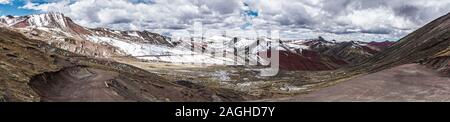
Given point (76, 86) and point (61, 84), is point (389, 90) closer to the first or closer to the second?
point (76, 86)

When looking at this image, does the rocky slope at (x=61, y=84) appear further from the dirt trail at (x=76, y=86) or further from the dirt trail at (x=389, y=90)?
the dirt trail at (x=389, y=90)

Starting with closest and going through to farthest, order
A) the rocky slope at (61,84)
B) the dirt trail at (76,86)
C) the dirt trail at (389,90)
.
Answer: the dirt trail at (76,86) → the rocky slope at (61,84) → the dirt trail at (389,90)

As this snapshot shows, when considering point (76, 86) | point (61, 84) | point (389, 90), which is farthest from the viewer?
point (389, 90)

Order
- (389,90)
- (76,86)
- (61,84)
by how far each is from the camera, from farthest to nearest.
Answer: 1. (389,90)
2. (61,84)
3. (76,86)

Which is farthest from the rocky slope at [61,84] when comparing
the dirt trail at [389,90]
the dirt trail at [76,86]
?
the dirt trail at [389,90]

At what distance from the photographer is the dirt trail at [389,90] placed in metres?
66.3

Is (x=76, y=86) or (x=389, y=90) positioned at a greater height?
(x=76, y=86)

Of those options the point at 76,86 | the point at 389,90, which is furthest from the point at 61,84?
the point at 389,90

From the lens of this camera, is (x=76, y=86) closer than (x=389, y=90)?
Yes

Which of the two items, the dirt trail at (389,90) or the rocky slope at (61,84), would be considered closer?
the rocky slope at (61,84)

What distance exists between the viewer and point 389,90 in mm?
71312

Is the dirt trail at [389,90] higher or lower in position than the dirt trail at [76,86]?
lower
